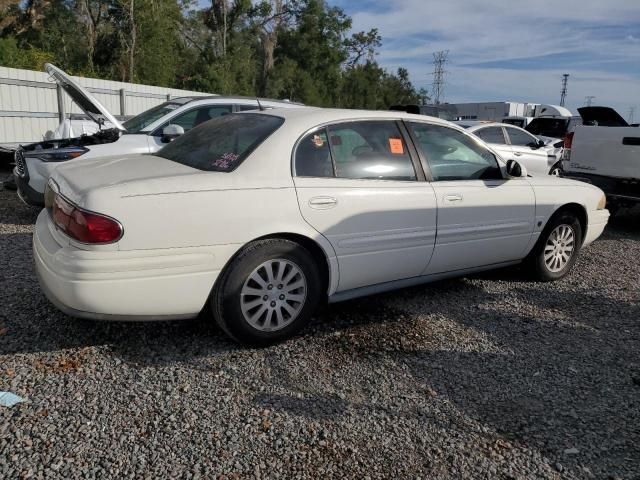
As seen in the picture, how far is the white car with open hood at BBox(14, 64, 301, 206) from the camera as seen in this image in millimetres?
5891

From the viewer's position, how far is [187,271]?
3.03 meters

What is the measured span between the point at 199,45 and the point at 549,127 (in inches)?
970

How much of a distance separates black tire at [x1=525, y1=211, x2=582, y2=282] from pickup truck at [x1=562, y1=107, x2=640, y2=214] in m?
2.80

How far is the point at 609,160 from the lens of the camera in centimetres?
752

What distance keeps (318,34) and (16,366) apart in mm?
47428

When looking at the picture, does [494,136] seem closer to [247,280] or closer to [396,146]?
[396,146]

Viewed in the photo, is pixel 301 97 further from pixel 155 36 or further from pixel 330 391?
pixel 330 391

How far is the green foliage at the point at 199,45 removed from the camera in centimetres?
2566

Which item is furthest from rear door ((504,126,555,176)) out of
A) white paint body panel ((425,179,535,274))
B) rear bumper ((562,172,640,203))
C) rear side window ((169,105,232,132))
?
white paint body panel ((425,179,535,274))

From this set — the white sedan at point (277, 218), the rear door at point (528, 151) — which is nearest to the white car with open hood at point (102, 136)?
the white sedan at point (277, 218)

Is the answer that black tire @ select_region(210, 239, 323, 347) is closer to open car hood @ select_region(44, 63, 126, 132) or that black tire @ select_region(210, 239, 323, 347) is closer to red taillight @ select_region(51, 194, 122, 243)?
red taillight @ select_region(51, 194, 122, 243)

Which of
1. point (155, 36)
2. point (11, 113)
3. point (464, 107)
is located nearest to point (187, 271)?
point (11, 113)

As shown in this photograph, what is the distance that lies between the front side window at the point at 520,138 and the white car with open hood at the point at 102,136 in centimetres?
612

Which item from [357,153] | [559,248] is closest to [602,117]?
[559,248]
